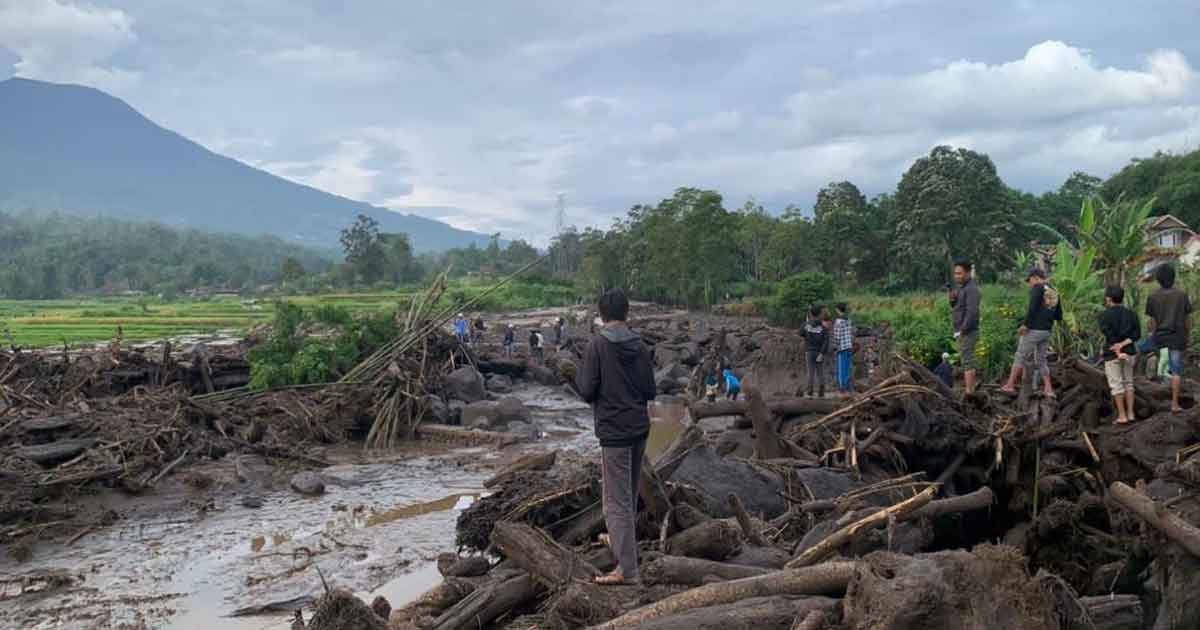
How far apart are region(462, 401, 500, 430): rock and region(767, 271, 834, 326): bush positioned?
955 inches

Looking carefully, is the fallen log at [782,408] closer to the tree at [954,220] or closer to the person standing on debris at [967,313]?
the person standing on debris at [967,313]

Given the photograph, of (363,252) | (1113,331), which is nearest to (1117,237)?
(1113,331)

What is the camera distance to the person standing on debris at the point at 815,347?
15.3 meters

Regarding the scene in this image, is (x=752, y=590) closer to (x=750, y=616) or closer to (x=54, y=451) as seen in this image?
(x=750, y=616)

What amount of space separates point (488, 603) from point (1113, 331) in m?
7.12

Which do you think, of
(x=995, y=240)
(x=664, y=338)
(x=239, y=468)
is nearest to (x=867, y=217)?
(x=995, y=240)

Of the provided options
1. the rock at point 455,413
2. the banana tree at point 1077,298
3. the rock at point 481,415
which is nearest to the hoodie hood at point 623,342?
the banana tree at point 1077,298

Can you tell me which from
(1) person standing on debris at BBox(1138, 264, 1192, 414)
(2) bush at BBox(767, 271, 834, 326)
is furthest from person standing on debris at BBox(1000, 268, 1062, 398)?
(2) bush at BBox(767, 271, 834, 326)

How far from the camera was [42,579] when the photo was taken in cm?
982

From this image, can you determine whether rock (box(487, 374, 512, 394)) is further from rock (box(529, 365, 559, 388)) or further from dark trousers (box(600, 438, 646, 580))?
dark trousers (box(600, 438, 646, 580))

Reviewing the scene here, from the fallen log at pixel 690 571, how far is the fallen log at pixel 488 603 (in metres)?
1.01

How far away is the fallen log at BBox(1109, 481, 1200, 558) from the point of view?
496cm

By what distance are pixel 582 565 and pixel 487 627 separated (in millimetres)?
777

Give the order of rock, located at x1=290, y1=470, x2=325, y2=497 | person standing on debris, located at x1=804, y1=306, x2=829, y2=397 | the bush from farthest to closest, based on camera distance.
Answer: the bush < person standing on debris, located at x1=804, y1=306, x2=829, y2=397 < rock, located at x1=290, y1=470, x2=325, y2=497
